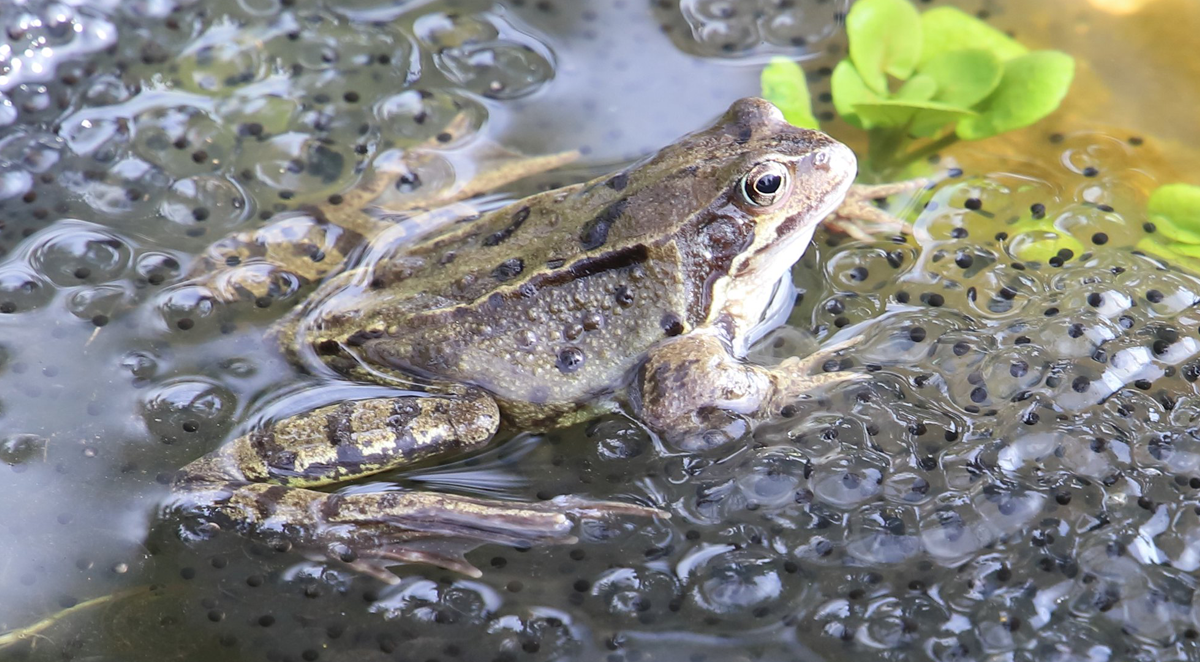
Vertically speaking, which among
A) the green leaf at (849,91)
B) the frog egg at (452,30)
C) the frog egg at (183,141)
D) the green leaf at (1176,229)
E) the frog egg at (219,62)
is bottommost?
the frog egg at (183,141)

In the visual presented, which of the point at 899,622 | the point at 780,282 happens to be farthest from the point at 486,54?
the point at 899,622

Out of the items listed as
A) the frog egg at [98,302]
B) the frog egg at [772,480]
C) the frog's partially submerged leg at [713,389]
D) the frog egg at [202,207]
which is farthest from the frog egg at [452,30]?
the frog egg at [772,480]

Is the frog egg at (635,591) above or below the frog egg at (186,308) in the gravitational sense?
below

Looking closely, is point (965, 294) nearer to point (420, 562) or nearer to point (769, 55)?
point (769, 55)

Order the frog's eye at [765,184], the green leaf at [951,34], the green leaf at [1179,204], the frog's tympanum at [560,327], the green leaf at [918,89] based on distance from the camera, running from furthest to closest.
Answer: the green leaf at [951,34]
the green leaf at [918,89]
the green leaf at [1179,204]
the frog's eye at [765,184]
the frog's tympanum at [560,327]

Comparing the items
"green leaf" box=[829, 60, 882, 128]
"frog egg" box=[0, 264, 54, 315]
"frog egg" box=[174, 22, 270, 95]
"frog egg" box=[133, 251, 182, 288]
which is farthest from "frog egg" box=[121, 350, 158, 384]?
"green leaf" box=[829, 60, 882, 128]

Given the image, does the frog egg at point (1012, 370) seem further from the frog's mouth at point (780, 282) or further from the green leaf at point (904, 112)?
the green leaf at point (904, 112)

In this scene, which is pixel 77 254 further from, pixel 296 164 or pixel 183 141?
pixel 296 164

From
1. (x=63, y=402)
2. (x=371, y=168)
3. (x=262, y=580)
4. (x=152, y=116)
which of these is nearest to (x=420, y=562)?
(x=262, y=580)
